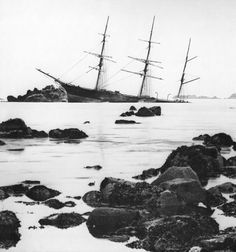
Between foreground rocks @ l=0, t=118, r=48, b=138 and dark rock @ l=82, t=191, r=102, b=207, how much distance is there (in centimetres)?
1891

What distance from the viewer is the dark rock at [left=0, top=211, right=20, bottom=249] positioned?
23.3ft

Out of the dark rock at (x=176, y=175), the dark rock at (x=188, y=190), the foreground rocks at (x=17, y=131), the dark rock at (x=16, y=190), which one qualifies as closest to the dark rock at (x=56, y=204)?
the dark rock at (x=16, y=190)

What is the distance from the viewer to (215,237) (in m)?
6.82

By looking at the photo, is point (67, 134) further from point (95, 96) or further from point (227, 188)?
point (95, 96)

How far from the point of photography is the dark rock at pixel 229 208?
8847mm

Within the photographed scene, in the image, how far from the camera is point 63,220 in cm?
810

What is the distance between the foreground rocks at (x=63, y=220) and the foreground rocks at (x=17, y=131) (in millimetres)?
20513

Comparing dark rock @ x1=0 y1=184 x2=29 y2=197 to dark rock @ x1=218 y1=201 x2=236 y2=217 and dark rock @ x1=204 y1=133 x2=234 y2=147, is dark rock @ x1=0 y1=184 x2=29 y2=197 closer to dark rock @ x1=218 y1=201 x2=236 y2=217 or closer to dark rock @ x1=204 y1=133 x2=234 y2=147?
dark rock @ x1=218 y1=201 x2=236 y2=217

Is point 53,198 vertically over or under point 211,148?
under

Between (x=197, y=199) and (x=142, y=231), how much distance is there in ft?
8.13

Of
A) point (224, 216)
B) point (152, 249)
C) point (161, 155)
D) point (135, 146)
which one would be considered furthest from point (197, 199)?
point (135, 146)

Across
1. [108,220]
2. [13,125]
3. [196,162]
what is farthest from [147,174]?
[13,125]

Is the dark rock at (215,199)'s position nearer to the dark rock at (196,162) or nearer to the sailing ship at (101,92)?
the dark rock at (196,162)

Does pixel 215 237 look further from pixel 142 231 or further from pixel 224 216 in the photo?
pixel 224 216
